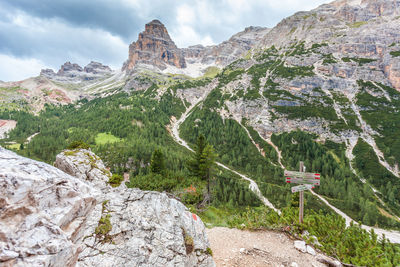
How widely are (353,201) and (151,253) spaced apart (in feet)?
258

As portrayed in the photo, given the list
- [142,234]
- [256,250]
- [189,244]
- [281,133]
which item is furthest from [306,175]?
[281,133]

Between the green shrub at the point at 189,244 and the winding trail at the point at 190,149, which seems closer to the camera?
the green shrub at the point at 189,244

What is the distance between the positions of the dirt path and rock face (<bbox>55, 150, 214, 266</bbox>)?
213cm

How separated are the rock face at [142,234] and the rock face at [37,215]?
192cm

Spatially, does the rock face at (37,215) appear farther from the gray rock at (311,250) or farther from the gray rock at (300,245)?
the gray rock at (311,250)

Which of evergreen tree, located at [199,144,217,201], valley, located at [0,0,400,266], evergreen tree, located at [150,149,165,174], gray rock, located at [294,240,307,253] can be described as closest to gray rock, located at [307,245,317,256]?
gray rock, located at [294,240,307,253]

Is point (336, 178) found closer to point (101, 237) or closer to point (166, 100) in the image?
point (101, 237)

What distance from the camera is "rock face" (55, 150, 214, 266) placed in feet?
23.2

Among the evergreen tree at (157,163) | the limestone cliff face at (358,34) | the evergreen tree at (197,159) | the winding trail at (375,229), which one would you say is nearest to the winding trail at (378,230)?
the winding trail at (375,229)

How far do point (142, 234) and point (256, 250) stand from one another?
7.99 metres

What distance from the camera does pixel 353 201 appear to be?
58.1 metres

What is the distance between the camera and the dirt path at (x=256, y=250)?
10.1 meters

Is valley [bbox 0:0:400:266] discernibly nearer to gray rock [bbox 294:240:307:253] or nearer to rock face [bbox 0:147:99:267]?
gray rock [bbox 294:240:307:253]

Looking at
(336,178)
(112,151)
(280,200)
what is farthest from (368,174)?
(112,151)
